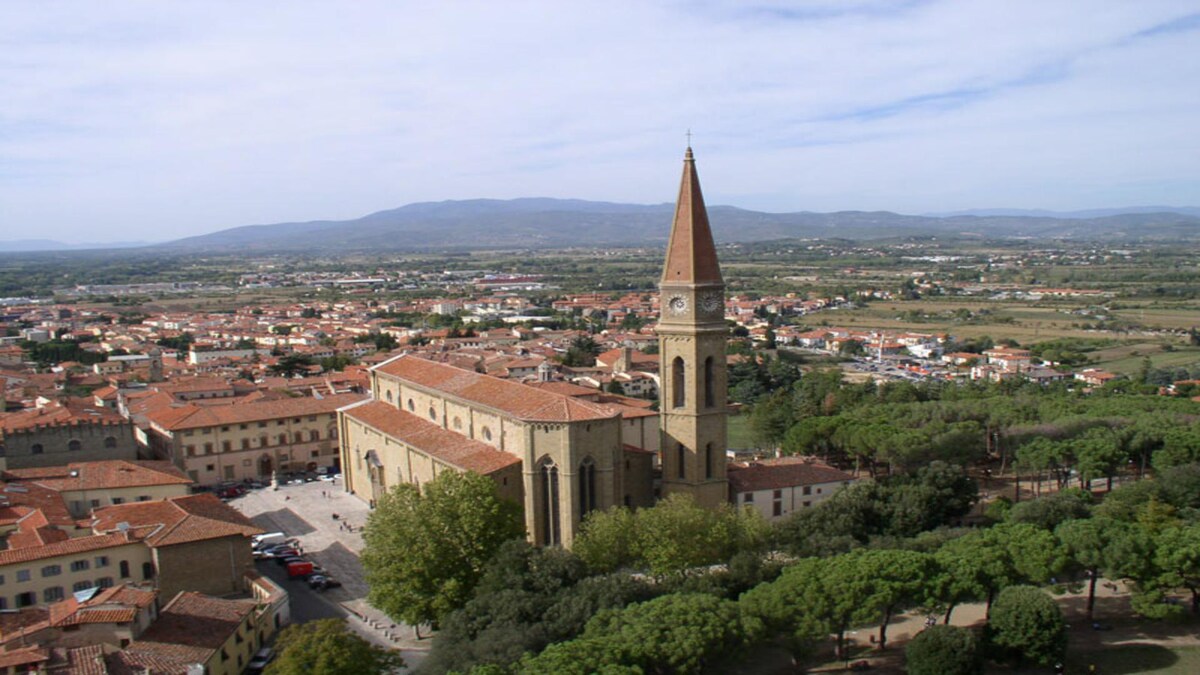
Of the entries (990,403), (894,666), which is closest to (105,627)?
(894,666)

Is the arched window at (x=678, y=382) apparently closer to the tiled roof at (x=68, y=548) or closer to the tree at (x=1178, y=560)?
the tree at (x=1178, y=560)

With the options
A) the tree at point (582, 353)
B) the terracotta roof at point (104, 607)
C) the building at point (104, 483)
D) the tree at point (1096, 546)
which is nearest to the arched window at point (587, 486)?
the terracotta roof at point (104, 607)

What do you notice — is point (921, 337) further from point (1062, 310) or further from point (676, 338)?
point (676, 338)

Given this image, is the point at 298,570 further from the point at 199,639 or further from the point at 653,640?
the point at 653,640

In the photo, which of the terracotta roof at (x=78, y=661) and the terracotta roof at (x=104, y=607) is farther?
the terracotta roof at (x=104, y=607)

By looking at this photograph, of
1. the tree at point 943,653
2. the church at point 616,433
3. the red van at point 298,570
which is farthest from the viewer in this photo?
the red van at point 298,570
